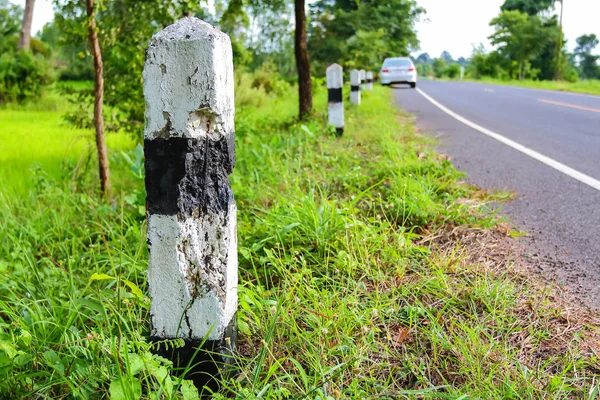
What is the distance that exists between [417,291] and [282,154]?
3063 mm

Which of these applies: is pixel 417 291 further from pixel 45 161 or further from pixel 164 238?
pixel 45 161

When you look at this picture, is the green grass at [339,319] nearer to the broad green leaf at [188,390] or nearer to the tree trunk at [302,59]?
the broad green leaf at [188,390]

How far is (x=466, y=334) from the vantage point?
189 cm

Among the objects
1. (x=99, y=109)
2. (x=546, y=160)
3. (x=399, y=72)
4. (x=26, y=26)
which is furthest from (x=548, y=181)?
(x=399, y=72)

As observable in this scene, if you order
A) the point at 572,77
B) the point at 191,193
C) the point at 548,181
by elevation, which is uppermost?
the point at 572,77

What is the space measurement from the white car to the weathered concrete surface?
910 inches

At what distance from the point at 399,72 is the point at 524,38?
30.1m

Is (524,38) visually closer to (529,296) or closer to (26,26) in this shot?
(26,26)

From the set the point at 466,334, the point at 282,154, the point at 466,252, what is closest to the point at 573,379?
the point at 466,334

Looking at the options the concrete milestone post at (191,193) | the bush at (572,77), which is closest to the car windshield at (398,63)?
the bush at (572,77)

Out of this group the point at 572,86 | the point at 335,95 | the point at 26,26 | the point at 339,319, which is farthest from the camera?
the point at 572,86

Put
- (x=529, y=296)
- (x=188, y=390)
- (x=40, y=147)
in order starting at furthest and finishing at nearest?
(x=40, y=147), (x=529, y=296), (x=188, y=390)

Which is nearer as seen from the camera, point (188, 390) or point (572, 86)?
point (188, 390)

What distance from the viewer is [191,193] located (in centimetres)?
160
